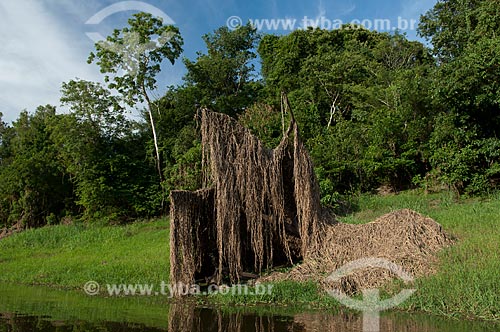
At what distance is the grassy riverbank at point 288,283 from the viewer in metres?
9.68

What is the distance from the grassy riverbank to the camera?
9680 mm

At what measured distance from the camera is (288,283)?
11797 millimetres

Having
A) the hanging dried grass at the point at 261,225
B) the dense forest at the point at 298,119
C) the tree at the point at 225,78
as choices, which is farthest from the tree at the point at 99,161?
the hanging dried grass at the point at 261,225

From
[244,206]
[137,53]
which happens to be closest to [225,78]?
[137,53]

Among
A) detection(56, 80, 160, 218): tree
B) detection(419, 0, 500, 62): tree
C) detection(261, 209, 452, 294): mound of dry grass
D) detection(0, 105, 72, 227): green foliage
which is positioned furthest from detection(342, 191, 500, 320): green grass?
detection(0, 105, 72, 227): green foliage

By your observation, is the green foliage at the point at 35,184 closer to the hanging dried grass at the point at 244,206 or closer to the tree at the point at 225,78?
the tree at the point at 225,78

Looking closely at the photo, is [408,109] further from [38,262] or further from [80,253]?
[38,262]

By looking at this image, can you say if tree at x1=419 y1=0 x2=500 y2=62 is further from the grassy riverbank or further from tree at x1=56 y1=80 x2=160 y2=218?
tree at x1=56 y1=80 x2=160 y2=218

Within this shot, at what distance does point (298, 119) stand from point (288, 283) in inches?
758

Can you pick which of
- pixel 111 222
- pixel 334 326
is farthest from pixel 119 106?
pixel 334 326

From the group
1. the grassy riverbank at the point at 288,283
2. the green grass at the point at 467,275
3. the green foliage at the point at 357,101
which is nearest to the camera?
the green grass at the point at 467,275
